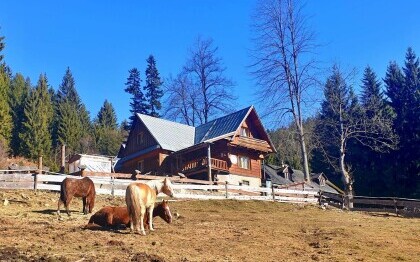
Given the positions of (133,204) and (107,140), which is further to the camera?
(107,140)

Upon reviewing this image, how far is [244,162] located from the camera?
4506 centimetres

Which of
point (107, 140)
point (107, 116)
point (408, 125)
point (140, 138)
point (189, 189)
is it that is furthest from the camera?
point (107, 116)

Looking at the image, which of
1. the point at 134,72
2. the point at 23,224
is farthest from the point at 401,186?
the point at 134,72

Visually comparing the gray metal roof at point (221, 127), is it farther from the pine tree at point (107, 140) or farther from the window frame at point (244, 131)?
the pine tree at point (107, 140)

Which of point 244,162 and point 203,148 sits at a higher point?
point 203,148

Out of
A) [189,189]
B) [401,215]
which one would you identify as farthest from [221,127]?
[401,215]

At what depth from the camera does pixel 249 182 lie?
44.6 meters

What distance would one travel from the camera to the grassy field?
10641mm

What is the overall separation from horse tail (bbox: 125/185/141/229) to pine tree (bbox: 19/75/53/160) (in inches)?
1761

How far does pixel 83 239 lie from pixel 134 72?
68363 mm

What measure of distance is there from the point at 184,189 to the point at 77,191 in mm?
10413

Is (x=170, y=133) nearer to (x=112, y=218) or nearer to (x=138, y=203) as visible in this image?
(x=112, y=218)

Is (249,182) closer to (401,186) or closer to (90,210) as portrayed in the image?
(401,186)

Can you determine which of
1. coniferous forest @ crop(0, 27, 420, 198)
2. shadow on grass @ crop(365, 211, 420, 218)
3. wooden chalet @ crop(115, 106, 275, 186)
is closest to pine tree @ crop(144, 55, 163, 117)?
coniferous forest @ crop(0, 27, 420, 198)
